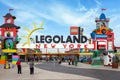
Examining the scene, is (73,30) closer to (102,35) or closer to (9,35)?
(102,35)

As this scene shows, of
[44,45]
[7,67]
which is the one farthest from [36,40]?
[7,67]

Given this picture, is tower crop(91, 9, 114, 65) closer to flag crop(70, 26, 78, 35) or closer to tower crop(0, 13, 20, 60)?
flag crop(70, 26, 78, 35)

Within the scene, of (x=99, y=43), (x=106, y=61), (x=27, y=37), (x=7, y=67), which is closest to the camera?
(x=7, y=67)

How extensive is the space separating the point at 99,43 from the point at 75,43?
34.4 feet

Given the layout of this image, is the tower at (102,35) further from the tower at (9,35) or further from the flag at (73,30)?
the tower at (9,35)

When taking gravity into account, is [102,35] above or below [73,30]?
below

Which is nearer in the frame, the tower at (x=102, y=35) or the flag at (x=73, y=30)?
the flag at (x=73, y=30)

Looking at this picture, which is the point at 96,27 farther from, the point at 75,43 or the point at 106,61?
the point at 106,61

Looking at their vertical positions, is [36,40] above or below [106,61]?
above

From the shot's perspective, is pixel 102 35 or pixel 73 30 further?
pixel 102 35

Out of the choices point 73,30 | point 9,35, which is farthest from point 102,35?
point 9,35

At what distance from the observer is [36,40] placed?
95.4m

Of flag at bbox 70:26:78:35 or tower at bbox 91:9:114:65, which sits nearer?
flag at bbox 70:26:78:35

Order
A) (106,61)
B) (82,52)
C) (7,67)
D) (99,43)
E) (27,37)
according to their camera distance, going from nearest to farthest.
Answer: (7,67) → (106,61) → (27,37) → (99,43) → (82,52)
